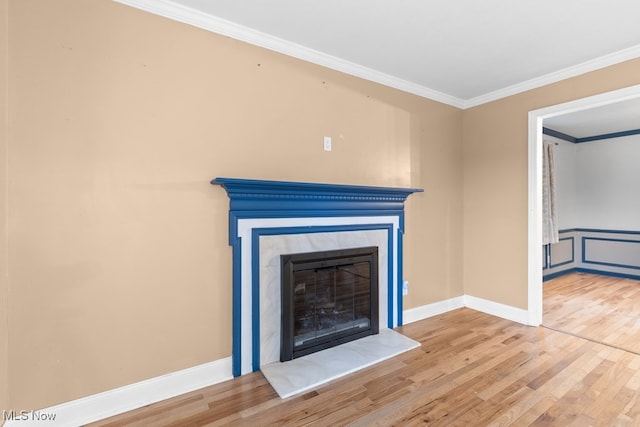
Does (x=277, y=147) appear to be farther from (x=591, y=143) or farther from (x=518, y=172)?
(x=591, y=143)

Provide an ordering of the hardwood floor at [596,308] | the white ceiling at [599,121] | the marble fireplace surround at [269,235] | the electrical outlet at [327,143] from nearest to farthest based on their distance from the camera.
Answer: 1. the marble fireplace surround at [269,235]
2. the electrical outlet at [327,143]
3. the hardwood floor at [596,308]
4. the white ceiling at [599,121]

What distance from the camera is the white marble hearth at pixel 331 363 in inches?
81.0

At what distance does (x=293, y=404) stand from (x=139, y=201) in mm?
1563

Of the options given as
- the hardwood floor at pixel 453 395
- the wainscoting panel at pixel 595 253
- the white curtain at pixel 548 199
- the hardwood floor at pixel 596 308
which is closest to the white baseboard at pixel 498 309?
the hardwood floor at pixel 596 308

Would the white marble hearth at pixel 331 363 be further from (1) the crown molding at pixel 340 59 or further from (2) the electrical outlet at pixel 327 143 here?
(1) the crown molding at pixel 340 59

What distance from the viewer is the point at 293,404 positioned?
1.89 meters

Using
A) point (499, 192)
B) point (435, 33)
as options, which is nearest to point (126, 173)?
point (435, 33)

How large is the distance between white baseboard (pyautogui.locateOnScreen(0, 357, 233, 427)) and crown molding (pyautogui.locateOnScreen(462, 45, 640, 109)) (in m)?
3.65

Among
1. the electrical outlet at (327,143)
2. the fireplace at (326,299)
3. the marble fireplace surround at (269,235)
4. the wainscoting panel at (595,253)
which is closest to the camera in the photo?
the marble fireplace surround at (269,235)

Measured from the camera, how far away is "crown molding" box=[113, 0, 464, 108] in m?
1.93

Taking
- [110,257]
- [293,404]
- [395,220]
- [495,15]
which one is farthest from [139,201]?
[495,15]

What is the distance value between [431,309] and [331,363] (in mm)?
1564

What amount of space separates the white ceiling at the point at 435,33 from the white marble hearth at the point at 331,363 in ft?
7.83

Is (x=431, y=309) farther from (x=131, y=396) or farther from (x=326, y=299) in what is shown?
Answer: (x=131, y=396)
